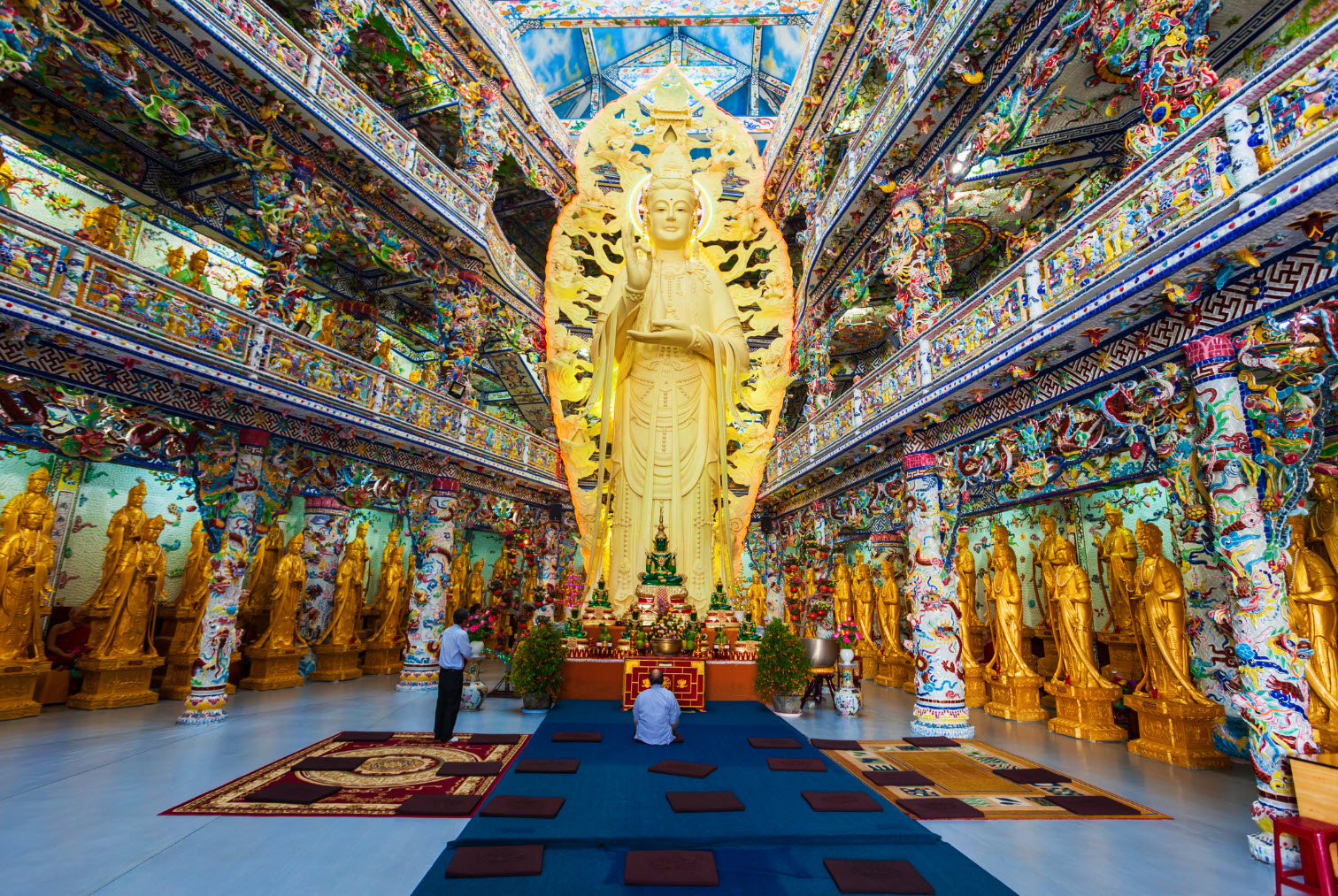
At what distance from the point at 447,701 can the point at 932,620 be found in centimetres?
569

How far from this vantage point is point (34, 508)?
7.89 metres

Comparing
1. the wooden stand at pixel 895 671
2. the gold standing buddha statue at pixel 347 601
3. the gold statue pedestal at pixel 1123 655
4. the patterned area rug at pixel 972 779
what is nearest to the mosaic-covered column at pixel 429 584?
the gold standing buddha statue at pixel 347 601

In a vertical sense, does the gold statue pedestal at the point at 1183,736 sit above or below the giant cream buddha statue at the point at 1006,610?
below

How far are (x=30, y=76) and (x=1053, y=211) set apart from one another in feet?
45.5

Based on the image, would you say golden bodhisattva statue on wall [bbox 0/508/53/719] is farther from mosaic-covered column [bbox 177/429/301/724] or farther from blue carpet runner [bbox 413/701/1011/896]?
blue carpet runner [bbox 413/701/1011/896]

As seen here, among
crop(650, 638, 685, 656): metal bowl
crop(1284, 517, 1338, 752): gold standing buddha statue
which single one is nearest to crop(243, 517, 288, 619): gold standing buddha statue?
crop(650, 638, 685, 656): metal bowl

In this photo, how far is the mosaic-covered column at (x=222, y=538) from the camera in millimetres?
7121

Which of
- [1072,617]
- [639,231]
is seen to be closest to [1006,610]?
[1072,617]

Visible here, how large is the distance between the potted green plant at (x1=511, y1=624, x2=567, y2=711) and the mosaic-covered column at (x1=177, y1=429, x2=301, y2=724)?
3.40 metres

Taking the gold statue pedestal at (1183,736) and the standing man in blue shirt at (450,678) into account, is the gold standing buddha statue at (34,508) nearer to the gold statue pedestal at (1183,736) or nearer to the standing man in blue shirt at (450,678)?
the standing man in blue shirt at (450,678)

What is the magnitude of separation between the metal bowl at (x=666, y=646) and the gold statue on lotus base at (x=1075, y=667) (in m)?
4.86

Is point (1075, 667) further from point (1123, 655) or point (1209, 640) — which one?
point (1123, 655)

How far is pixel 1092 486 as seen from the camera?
8.11 meters

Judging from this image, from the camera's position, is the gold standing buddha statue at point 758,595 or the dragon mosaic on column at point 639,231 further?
the gold standing buddha statue at point 758,595
